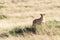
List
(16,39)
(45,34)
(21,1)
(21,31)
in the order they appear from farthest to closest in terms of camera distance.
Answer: (21,1) < (21,31) < (45,34) < (16,39)

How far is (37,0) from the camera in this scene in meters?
37.1

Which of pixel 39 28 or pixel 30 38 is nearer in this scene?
pixel 30 38

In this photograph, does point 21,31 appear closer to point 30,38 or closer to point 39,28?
point 39,28

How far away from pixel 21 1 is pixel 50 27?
2450 cm

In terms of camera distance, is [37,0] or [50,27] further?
[37,0]

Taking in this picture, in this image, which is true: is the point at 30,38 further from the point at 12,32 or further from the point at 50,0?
the point at 50,0

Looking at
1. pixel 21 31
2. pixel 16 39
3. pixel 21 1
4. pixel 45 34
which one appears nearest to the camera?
pixel 16 39

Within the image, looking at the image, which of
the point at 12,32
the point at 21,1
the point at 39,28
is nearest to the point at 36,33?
the point at 39,28

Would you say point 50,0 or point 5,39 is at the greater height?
point 5,39

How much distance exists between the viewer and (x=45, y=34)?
11180 mm

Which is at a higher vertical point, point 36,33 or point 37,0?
point 36,33

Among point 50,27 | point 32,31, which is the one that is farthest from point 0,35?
point 50,27

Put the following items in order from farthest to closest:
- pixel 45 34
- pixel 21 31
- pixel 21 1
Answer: pixel 21 1, pixel 21 31, pixel 45 34

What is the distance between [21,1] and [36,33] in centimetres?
2526
